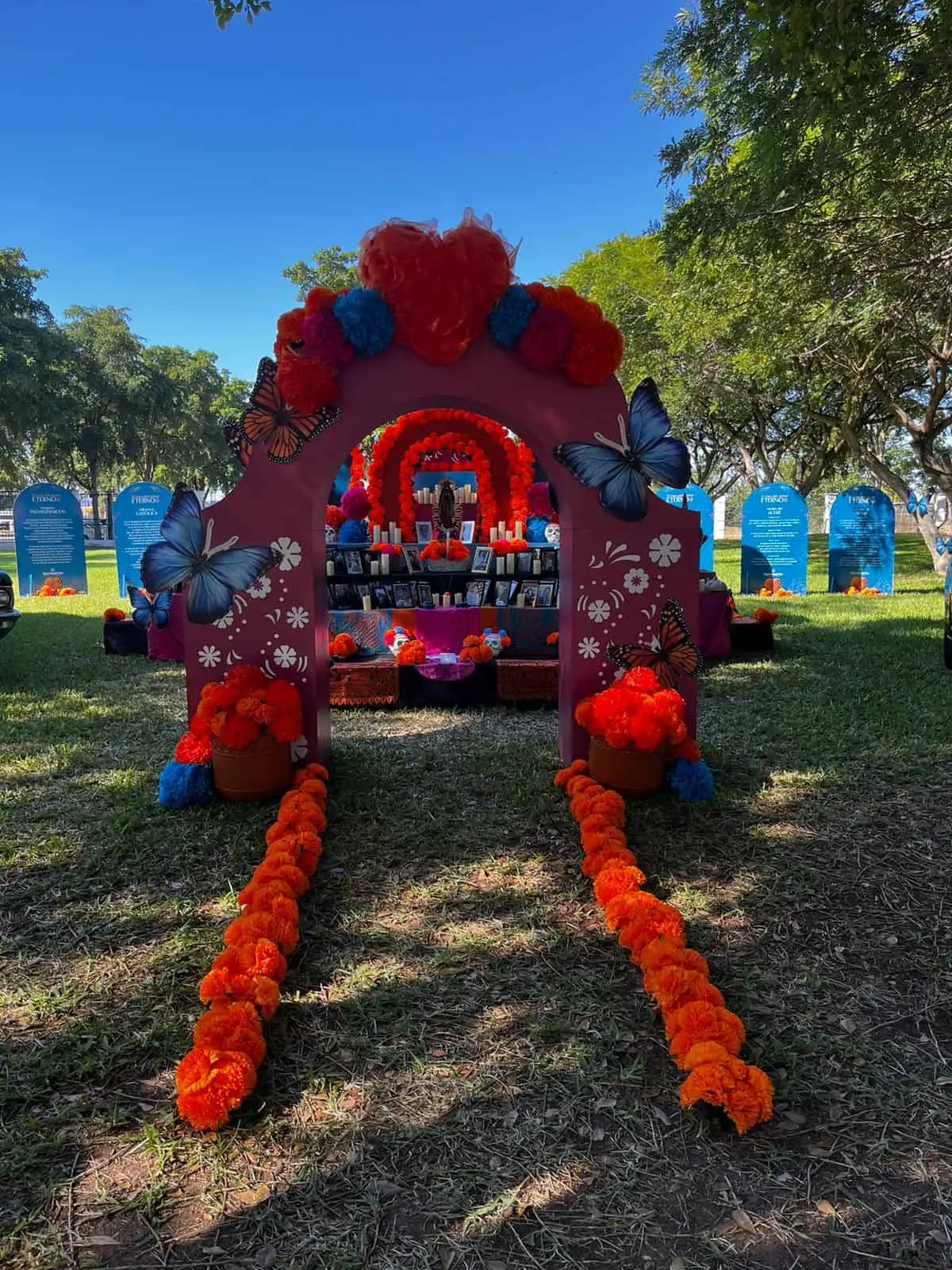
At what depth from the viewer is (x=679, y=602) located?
4.84 m

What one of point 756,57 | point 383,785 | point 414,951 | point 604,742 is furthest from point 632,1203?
point 756,57

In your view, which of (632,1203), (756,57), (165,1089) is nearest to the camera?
(632,1203)

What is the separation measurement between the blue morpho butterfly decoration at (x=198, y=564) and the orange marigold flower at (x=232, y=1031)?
2.67 metres

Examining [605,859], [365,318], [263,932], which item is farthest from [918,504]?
[263,932]

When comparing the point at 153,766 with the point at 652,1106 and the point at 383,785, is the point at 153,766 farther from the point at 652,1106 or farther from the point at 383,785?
the point at 652,1106

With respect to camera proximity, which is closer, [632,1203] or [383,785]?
[632,1203]

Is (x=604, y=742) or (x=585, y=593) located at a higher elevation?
(x=585, y=593)

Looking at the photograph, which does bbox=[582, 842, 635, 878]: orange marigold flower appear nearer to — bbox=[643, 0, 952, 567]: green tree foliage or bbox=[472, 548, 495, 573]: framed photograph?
bbox=[643, 0, 952, 567]: green tree foliage

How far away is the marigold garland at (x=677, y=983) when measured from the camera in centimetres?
219

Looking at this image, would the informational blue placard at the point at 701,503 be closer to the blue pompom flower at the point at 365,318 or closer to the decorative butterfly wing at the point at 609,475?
the decorative butterfly wing at the point at 609,475

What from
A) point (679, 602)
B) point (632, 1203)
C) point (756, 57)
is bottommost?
point (632, 1203)

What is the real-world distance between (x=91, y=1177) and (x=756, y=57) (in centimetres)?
676

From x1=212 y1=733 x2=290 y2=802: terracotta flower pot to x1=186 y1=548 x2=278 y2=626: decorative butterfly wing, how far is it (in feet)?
2.57

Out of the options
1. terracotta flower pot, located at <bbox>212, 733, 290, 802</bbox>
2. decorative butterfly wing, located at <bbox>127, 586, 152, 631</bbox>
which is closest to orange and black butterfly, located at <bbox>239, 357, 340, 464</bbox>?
terracotta flower pot, located at <bbox>212, 733, 290, 802</bbox>
